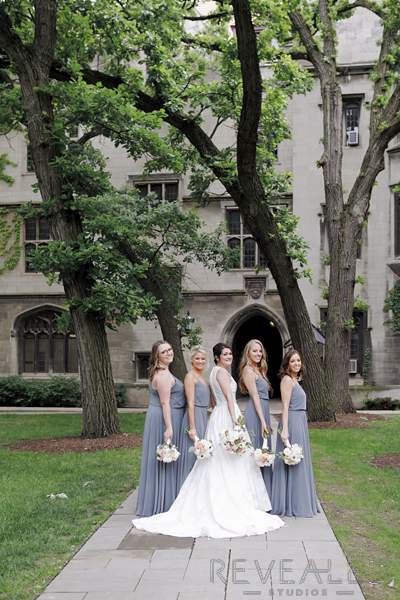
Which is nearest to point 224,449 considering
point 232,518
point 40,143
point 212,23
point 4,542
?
point 232,518

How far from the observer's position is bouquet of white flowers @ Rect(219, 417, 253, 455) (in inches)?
318

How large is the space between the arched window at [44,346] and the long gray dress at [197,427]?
19.3 metres

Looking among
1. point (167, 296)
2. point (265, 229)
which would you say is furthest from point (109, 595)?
point (167, 296)

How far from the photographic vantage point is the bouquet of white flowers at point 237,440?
8.08 meters

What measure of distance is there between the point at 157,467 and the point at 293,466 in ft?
4.84

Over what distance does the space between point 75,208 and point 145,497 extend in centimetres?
789

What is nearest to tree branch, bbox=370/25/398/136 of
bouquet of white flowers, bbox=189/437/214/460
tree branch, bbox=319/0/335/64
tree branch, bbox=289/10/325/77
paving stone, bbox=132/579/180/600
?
tree branch, bbox=319/0/335/64

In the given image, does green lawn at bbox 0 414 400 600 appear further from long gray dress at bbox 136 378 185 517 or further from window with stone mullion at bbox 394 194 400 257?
window with stone mullion at bbox 394 194 400 257

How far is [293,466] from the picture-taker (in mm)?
8461

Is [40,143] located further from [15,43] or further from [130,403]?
[130,403]

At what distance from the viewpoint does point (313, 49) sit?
19406 millimetres

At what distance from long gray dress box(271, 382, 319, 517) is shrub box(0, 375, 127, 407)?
17.1 m

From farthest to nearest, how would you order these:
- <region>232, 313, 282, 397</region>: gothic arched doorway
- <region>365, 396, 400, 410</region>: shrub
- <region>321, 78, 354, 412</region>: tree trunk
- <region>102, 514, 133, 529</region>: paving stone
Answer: <region>232, 313, 282, 397</region>: gothic arched doorway, <region>365, 396, 400, 410</region>: shrub, <region>321, 78, 354, 412</region>: tree trunk, <region>102, 514, 133, 529</region>: paving stone

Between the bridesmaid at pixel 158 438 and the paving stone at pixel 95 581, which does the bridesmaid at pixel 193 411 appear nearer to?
the bridesmaid at pixel 158 438
